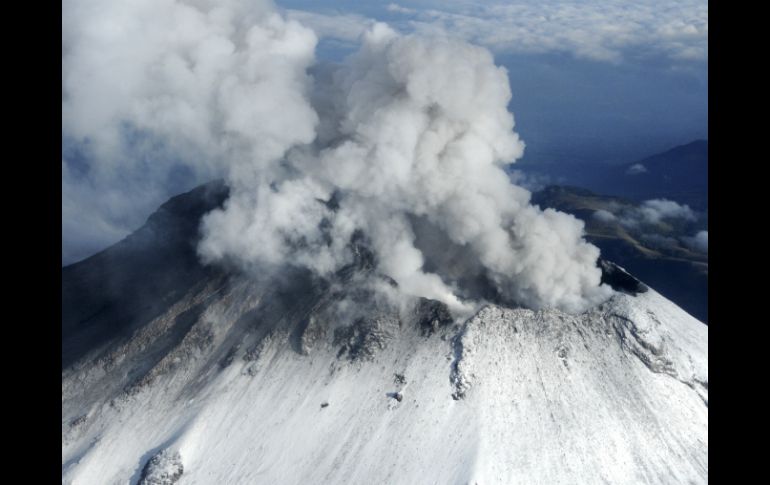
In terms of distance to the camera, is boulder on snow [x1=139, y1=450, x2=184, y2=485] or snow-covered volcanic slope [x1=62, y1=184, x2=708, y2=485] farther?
boulder on snow [x1=139, y1=450, x2=184, y2=485]

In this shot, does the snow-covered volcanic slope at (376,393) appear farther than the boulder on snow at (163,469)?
No

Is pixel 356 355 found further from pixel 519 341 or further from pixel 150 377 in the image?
pixel 150 377

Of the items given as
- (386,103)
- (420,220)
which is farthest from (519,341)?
(386,103)

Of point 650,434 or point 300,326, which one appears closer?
point 650,434

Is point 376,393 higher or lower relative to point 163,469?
higher

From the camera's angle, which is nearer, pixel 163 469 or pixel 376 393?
pixel 163 469
